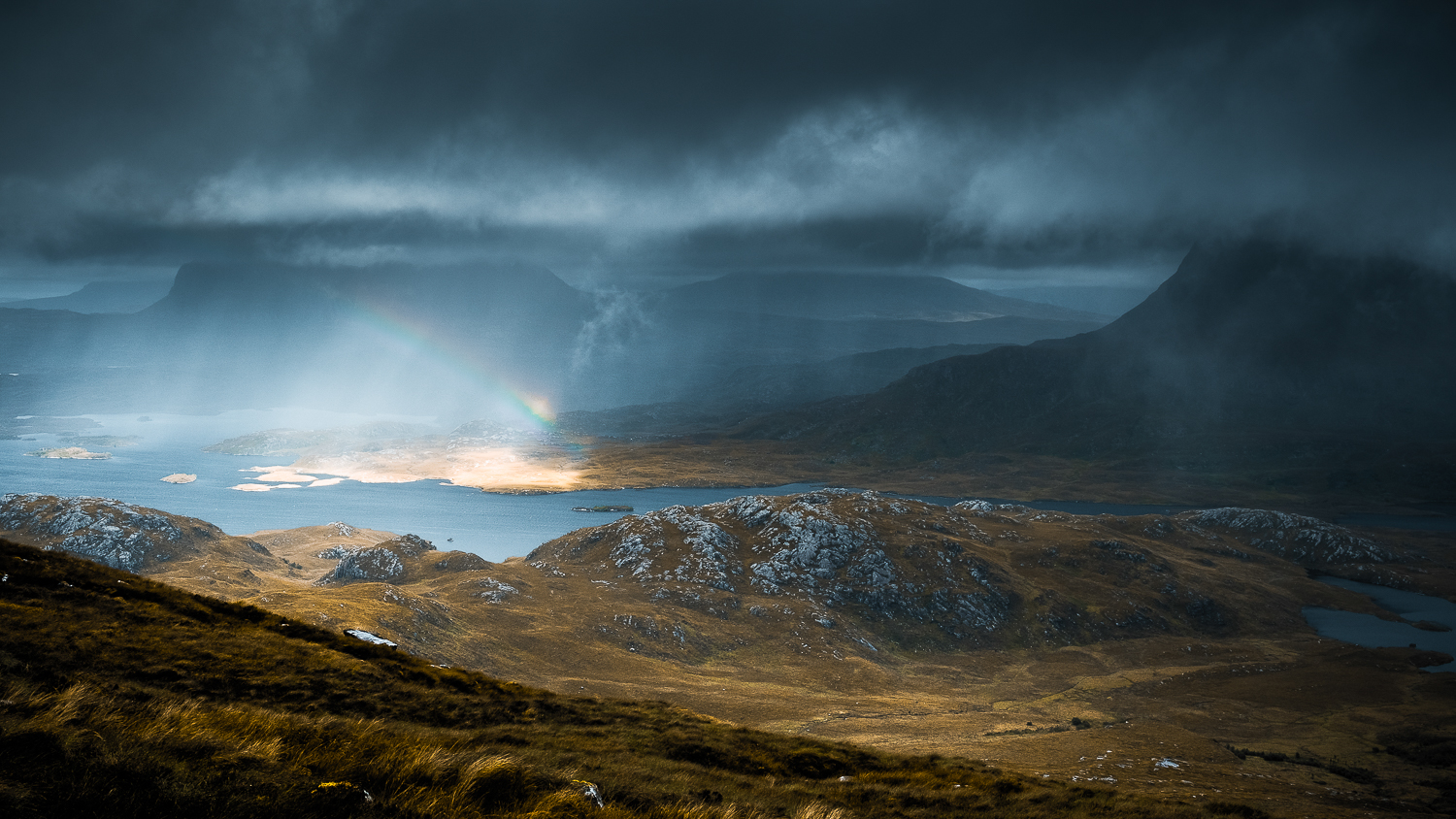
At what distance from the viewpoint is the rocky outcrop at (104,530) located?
5782 inches

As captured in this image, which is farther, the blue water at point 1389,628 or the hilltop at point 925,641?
the blue water at point 1389,628

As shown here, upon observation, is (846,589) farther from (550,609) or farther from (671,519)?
(550,609)

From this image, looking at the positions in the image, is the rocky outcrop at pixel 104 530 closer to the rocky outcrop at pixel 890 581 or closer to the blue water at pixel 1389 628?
the rocky outcrop at pixel 890 581

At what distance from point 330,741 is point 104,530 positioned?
185 m

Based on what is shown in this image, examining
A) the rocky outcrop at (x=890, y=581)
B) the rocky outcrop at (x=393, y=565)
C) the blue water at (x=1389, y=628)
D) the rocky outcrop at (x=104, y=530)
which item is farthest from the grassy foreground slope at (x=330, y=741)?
the blue water at (x=1389, y=628)

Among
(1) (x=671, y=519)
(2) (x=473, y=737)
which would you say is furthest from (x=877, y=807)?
(1) (x=671, y=519)

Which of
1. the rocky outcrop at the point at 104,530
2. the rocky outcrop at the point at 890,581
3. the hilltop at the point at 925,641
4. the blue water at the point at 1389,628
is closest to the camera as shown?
the hilltop at the point at 925,641

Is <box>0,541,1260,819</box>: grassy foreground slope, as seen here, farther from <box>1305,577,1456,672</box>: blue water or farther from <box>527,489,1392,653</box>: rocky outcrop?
<box>1305,577,1456,672</box>: blue water

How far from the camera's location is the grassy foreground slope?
37.3 feet

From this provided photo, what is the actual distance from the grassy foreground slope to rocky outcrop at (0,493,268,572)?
133m

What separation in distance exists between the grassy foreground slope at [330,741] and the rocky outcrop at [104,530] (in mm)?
133299

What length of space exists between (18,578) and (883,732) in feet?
263

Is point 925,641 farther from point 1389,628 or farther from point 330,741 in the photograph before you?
point 330,741

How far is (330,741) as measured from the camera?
17.2 metres
